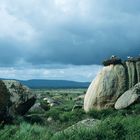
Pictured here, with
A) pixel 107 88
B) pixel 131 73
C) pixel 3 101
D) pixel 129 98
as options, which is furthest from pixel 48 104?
pixel 3 101

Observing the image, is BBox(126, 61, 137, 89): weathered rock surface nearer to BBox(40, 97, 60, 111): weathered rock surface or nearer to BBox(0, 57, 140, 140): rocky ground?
BBox(0, 57, 140, 140): rocky ground

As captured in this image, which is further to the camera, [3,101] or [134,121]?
[3,101]

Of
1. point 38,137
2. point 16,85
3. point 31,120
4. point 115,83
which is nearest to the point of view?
point 38,137

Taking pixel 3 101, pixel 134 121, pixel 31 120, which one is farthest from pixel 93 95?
pixel 134 121

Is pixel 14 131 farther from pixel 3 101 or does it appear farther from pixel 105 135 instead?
pixel 3 101

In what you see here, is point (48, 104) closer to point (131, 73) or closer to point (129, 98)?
point (131, 73)

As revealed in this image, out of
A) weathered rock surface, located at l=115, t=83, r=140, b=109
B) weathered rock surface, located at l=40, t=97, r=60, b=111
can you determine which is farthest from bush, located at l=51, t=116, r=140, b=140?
weathered rock surface, located at l=40, t=97, r=60, b=111

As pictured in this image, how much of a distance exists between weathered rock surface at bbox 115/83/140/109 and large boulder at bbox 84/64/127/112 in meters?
1.24

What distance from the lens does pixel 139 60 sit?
40.8 meters

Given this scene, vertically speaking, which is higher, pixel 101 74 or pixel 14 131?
pixel 101 74

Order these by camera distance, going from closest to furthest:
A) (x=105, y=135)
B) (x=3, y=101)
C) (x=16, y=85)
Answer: (x=105, y=135)
(x=3, y=101)
(x=16, y=85)

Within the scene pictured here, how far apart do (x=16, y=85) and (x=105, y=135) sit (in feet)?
54.6

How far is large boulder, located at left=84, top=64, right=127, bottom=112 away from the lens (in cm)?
3797

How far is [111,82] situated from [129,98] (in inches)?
115
